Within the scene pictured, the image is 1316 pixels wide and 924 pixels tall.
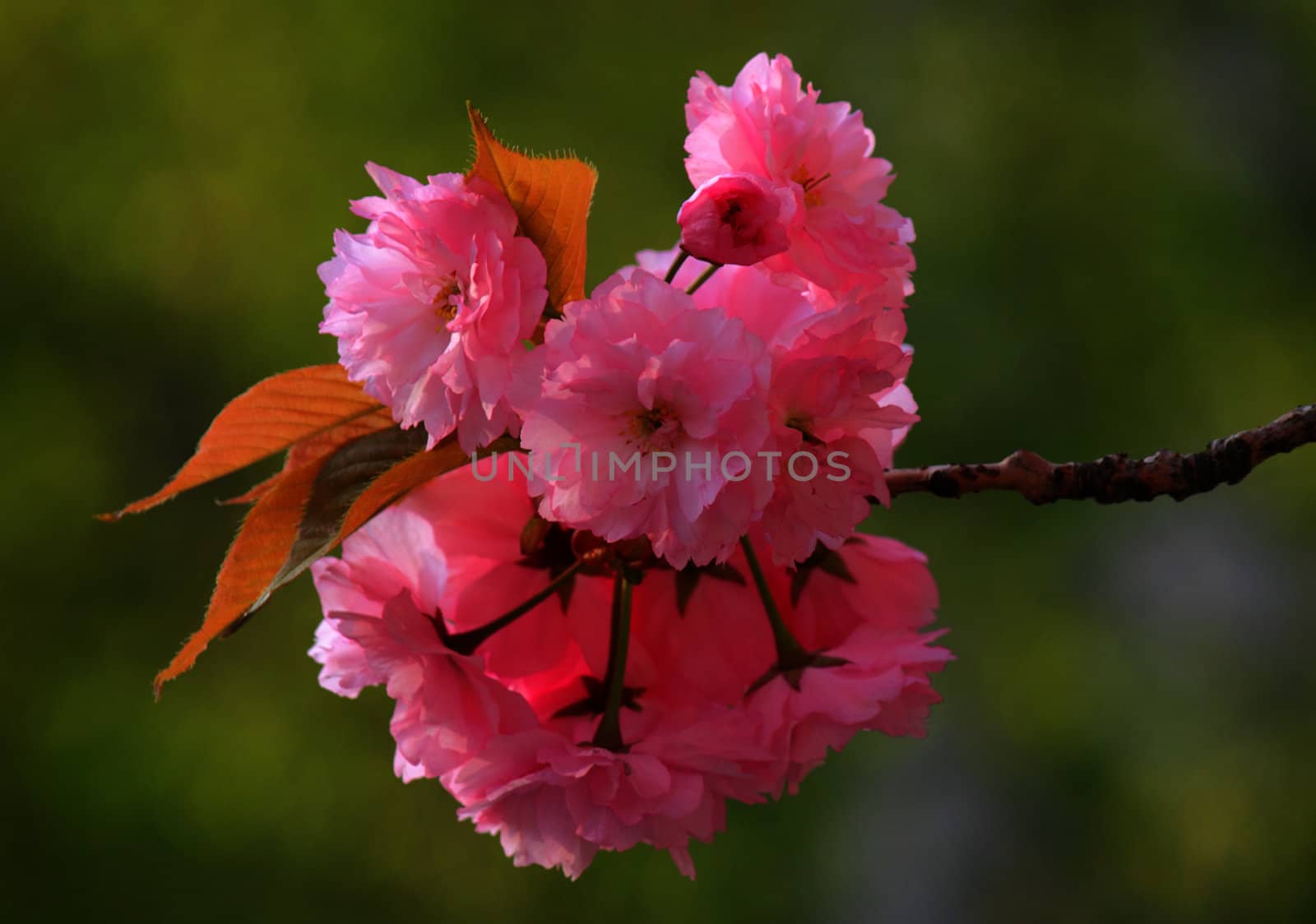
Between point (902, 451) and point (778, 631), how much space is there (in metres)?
1.47

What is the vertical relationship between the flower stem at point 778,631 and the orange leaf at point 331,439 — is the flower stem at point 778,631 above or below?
below

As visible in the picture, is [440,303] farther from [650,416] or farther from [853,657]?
[853,657]

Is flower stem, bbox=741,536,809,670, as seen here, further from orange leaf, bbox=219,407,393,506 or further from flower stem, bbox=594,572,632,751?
orange leaf, bbox=219,407,393,506

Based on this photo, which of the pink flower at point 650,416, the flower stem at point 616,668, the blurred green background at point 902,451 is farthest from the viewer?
the blurred green background at point 902,451

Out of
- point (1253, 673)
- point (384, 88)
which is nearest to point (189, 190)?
point (384, 88)

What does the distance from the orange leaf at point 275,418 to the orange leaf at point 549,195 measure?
13 centimetres

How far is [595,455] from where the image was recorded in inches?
14.4

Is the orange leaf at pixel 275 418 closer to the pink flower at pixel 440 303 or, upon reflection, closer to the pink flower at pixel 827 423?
the pink flower at pixel 440 303

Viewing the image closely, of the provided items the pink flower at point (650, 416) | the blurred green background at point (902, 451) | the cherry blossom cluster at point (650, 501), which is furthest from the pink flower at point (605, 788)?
the blurred green background at point (902, 451)

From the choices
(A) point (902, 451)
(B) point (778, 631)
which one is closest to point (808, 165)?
(B) point (778, 631)

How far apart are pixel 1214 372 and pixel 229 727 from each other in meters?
1.67

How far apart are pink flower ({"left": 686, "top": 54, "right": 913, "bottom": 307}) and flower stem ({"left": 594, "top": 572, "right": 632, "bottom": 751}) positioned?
0.16m

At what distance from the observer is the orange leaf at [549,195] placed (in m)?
0.39

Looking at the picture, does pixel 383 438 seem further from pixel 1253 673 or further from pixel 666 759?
pixel 1253 673
